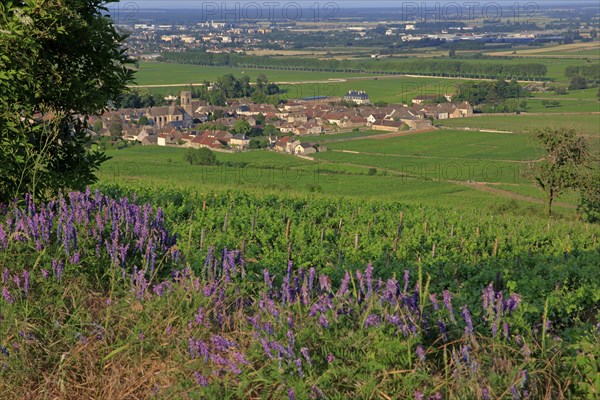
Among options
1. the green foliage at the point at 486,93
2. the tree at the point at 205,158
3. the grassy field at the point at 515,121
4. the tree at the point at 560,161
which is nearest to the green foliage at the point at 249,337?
the tree at the point at 560,161

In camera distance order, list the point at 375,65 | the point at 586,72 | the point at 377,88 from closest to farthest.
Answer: the point at 377,88 → the point at 586,72 → the point at 375,65

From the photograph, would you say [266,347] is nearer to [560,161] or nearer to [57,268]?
[57,268]

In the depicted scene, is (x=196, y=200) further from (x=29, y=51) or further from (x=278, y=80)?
(x=278, y=80)

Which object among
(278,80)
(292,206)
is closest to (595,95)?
(278,80)

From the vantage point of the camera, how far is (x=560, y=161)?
29859 millimetres

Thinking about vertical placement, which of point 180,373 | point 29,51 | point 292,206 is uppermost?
point 29,51

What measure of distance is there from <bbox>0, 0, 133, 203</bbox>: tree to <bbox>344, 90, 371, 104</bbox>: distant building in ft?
370

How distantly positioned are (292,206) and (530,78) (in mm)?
140660

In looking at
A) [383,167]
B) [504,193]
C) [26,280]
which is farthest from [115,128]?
[26,280]

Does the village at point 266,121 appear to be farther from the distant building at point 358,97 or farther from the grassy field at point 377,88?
the grassy field at point 377,88

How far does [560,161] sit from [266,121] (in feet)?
244

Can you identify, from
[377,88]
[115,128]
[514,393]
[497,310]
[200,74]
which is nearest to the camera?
[514,393]

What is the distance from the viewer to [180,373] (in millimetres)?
4551

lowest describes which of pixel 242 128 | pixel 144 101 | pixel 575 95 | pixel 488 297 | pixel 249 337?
pixel 242 128
